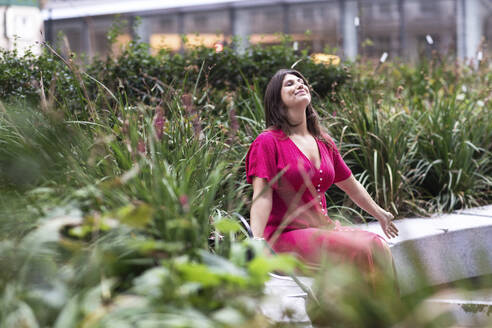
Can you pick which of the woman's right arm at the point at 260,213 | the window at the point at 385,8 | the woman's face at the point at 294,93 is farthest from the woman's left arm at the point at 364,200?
the window at the point at 385,8

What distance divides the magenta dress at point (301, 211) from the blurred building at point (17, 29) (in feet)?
5.13

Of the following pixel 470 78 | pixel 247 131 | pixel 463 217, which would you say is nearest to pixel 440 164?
pixel 463 217

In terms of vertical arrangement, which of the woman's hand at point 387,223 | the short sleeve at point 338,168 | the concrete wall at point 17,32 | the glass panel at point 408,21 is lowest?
the woman's hand at point 387,223

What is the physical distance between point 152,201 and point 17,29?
5.37 meters

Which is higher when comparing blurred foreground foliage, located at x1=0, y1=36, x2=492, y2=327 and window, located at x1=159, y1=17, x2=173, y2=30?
window, located at x1=159, y1=17, x2=173, y2=30

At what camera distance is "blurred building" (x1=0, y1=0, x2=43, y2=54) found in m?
4.86

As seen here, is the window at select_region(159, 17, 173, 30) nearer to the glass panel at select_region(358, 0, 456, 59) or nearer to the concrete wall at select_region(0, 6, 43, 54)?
the glass panel at select_region(358, 0, 456, 59)

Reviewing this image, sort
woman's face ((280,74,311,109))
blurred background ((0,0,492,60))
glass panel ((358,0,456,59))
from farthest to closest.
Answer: blurred background ((0,0,492,60))
glass panel ((358,0,456,59))
woman's face ((280,74,311,109))

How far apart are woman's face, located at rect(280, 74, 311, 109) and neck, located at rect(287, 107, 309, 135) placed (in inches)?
A: 1.2

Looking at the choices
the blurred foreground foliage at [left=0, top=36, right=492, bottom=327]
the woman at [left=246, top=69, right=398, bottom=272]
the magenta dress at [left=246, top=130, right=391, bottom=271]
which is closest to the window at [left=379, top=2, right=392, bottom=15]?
the blurred foreground foliage at [left=0, top=36, right=492, bottom=327]

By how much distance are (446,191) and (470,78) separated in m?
2.81

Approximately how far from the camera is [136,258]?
158cm

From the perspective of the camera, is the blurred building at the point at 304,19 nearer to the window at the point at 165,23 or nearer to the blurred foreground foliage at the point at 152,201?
the window at the point at 165,23

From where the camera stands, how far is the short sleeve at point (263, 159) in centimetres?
278
